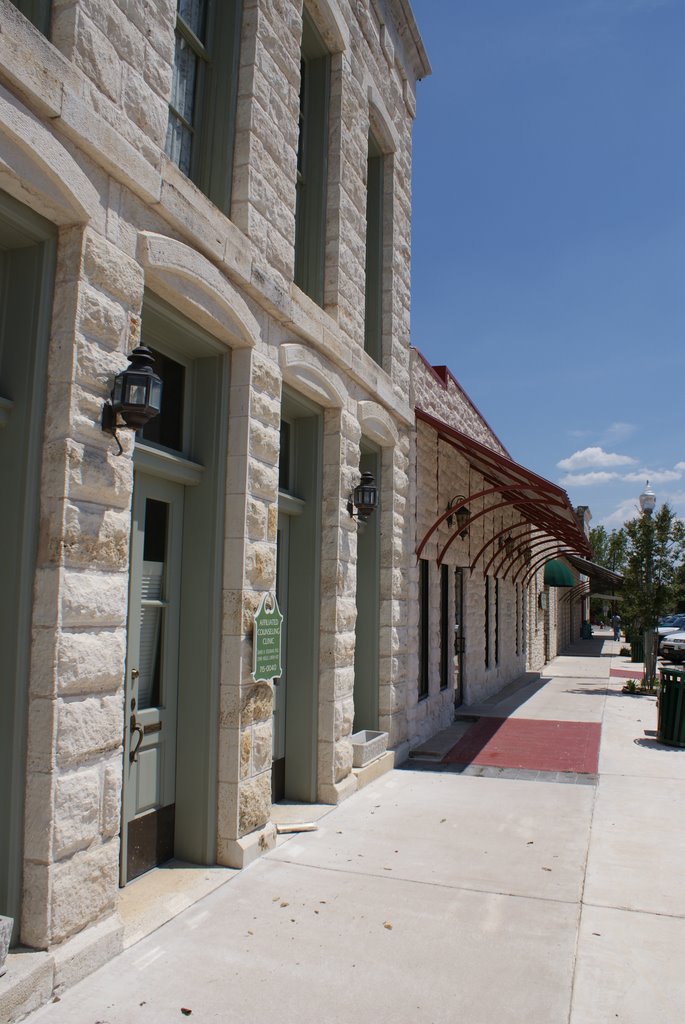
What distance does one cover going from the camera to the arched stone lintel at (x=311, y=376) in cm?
571

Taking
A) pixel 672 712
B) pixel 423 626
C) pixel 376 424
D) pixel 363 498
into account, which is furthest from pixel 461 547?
pixel 363 498

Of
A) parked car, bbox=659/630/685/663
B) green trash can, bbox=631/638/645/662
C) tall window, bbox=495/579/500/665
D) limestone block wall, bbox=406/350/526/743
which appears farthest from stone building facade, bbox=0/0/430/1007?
green trash can, bbox=631/638/645/662

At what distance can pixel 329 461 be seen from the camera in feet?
21.8

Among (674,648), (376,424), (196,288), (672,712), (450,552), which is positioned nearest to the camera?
(196,288)

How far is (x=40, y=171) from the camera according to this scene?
327 cm

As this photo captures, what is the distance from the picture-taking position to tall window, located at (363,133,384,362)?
27.2 ft

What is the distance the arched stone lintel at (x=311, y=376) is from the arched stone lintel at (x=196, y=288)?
0.50 metres

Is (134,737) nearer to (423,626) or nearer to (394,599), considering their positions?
(394,599)

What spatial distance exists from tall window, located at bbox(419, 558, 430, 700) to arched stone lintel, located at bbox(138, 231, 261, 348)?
16.6ft

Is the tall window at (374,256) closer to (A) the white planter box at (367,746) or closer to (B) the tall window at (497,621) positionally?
(A) the white planter box at (367,746)

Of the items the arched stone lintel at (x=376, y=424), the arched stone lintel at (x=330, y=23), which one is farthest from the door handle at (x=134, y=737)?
the arched stone lintel at (x=330, y=23)

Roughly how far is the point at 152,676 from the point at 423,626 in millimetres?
5335

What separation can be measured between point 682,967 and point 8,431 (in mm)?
4007

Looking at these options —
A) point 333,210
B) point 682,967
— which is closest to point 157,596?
point 682,967
